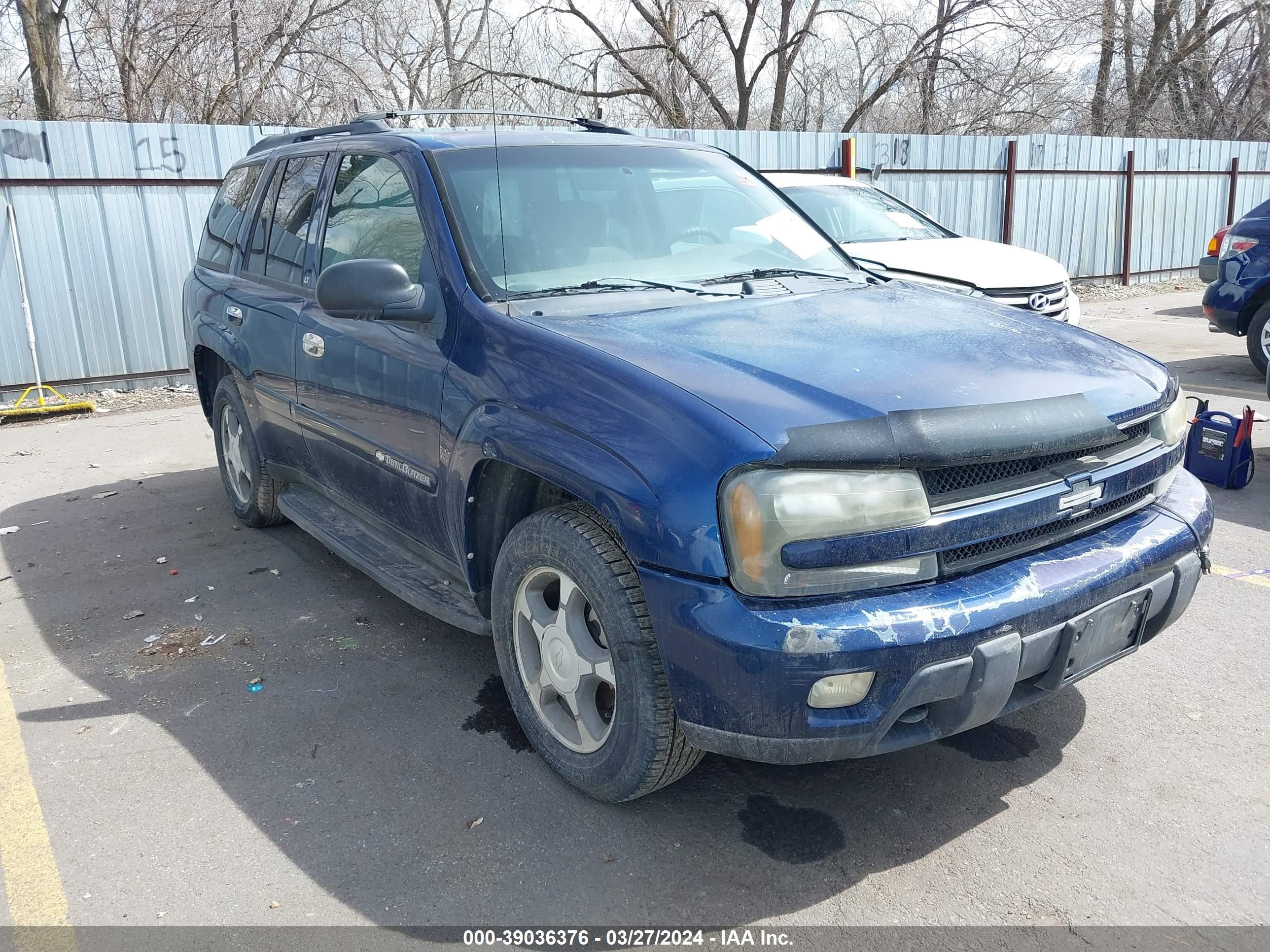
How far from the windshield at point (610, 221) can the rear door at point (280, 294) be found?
1.10m

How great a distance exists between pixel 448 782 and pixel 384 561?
43.7 inches

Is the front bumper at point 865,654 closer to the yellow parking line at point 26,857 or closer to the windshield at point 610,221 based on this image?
the windshield at point 610,221

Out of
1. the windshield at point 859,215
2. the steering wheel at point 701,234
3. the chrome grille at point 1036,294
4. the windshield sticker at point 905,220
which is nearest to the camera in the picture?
the steering wheel at point 701,234

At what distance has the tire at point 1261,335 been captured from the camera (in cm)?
820

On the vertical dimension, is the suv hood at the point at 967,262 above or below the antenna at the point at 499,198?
below

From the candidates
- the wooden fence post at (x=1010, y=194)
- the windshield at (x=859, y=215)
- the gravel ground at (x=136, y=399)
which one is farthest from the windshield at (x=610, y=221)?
the wooden fence post at (x=1010, y=194)

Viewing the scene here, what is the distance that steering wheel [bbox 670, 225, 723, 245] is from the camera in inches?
150

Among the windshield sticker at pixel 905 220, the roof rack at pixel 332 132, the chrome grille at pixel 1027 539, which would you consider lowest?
the chrome grille at pixel 1027 539

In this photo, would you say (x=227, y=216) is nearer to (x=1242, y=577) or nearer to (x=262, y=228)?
(x=262, y=228)

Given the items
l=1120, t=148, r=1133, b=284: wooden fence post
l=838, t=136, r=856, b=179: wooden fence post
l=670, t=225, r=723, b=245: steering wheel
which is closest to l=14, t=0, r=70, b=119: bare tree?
l=838, t=136, r=856, b=179: wooden fence post

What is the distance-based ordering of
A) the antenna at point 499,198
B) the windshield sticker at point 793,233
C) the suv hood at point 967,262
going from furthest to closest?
1. the suv hood at point 967,262
2. the windshield sticker at point 793,233
3. the antenna at point 499,198

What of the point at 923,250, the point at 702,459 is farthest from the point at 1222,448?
the point at 702,459

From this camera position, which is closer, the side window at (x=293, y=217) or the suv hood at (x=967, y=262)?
the side window at (x=293, y=217)

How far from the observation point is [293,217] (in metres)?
4.61
